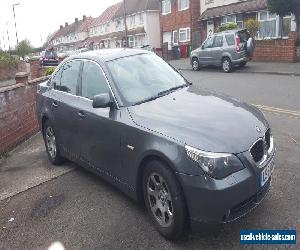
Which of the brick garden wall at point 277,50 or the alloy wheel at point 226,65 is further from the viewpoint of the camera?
the brick garden wall at point 277,50

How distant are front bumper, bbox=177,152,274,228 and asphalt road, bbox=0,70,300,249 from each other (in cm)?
17

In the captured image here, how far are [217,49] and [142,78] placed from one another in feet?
52.7

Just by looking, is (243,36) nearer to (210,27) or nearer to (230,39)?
(230,39)

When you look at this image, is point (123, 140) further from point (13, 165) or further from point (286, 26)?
point (286, 26)

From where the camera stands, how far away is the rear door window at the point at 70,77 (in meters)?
5.63

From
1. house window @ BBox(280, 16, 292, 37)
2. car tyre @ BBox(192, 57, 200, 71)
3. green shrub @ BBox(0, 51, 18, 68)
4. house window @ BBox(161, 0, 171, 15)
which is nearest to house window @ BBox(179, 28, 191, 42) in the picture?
house window @ BBox(161, 0, 171, 15)

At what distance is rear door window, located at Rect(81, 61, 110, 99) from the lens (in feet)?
16.1

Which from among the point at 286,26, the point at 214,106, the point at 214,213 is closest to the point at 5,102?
the point at 214,106

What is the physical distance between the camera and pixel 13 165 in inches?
277

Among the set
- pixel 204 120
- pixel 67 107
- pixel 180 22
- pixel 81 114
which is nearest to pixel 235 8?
pixel 180 22

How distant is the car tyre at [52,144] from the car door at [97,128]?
1.13 m

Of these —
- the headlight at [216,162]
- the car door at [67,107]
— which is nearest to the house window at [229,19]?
the car door at [67,107]

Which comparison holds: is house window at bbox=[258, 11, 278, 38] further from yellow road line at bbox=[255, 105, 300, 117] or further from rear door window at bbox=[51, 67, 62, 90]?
rear door window at bbox=[51, 67, 62, 90]

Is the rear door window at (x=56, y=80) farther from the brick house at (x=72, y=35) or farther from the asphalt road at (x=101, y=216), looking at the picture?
the brick house at (x=72, y=35)
